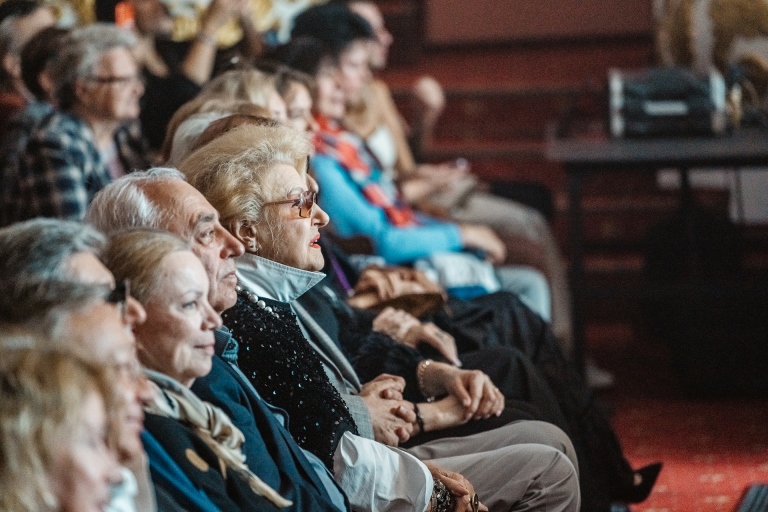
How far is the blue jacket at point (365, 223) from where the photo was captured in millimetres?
3522

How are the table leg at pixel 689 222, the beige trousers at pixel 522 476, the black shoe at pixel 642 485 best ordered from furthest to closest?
1. the table leg at pixel 689 222
2. the black shoe at pixel 642 485
3. the beige trousers at pixel 522 476

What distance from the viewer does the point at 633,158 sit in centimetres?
380

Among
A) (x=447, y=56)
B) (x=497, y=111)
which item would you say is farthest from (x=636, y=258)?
(x=447, y=56)

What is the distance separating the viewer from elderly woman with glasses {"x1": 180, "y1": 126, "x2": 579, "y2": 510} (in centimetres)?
195

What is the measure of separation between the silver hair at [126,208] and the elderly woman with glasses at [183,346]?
23 cm

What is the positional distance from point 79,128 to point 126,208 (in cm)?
144

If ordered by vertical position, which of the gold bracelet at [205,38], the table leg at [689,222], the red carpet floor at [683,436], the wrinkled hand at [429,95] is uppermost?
the gold bracelet at [205,38]

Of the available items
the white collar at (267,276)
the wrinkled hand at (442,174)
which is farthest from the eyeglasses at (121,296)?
the wrinkled hand at (442,174)

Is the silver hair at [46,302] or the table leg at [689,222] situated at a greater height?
the silver hair at [46,302]

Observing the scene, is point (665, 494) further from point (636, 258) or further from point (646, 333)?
point (636, 258)

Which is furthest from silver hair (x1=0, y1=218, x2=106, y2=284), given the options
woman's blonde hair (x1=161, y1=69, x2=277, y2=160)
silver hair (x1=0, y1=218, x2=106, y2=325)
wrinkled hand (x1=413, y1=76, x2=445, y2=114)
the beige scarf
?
wrinkled hand (x1=413, y1=76, x2=445, y2=114)

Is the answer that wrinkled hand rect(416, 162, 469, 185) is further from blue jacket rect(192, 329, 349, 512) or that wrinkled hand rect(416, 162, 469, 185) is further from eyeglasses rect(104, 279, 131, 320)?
eyeglasses rect(104, 279, 131, 320)

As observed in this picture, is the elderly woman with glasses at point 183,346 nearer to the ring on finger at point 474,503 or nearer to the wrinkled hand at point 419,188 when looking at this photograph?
the ring on finger at point 474,503

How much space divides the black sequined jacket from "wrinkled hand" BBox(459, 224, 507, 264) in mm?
1897
